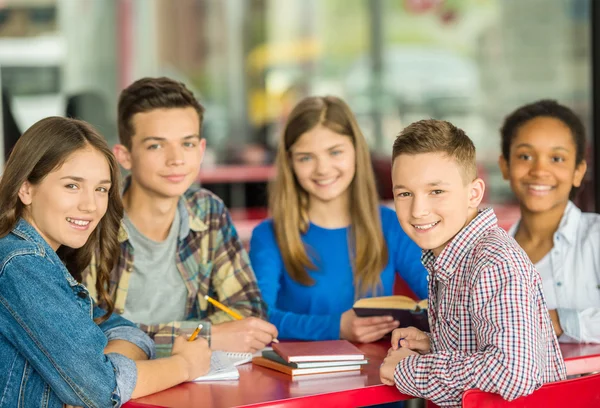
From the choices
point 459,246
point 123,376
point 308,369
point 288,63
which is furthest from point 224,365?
point 288,63

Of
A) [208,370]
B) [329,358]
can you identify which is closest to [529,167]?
[329,358]

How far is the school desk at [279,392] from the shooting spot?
1.83 m

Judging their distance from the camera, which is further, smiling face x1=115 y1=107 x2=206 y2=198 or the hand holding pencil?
smiling face x1=115 y1=107 x2=206 y2=198

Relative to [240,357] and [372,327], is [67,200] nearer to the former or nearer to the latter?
[240,357]

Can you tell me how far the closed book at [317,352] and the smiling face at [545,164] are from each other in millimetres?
917

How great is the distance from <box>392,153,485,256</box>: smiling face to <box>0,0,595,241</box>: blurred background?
4.03m

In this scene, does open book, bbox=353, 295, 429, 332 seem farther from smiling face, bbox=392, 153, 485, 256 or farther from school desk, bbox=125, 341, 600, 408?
smiling face, bbox=392, 153, 485, 256

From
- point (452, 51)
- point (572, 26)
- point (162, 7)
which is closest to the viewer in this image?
point (572, 26)

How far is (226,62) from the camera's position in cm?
990

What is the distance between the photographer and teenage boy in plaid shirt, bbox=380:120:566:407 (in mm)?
1762

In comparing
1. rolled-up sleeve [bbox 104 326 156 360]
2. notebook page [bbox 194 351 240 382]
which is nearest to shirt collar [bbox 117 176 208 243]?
rolled-up sleeve [bbox 104 326 156 360]

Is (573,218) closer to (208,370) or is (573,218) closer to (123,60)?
(208,370)

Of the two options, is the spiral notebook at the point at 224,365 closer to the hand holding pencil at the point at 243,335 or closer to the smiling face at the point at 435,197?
the hand holding pencil at the point at 243,335

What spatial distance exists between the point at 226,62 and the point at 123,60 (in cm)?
277
